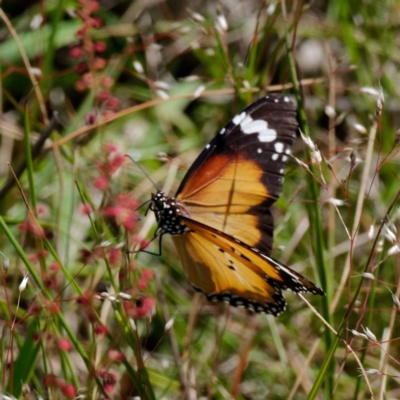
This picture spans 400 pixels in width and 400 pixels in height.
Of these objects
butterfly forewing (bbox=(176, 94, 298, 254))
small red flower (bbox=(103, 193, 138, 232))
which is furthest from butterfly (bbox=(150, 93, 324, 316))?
small red flower (bbox=(103, 193, 138, 232))

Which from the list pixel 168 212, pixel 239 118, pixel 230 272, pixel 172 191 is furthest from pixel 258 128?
pixel 172 191

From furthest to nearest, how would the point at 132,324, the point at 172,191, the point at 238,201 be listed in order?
the point at 172,191 → the point at 238,201 → the point at 132,324

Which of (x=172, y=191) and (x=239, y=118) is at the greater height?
(x=239, y=118)

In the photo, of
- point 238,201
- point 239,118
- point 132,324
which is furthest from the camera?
point 238,201

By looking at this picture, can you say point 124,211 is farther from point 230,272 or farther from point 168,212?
point 230,272

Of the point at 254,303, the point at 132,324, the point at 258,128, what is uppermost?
the point at 258,128

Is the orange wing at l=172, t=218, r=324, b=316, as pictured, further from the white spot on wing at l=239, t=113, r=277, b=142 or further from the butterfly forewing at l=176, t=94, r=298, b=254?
the white spot on wing at l=239, t=113, r=277, b=142

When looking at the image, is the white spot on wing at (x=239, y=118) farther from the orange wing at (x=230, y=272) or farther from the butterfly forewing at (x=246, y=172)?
the orange wing at (x=230, y=272)

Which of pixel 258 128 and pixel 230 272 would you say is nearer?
pixel 258 128
